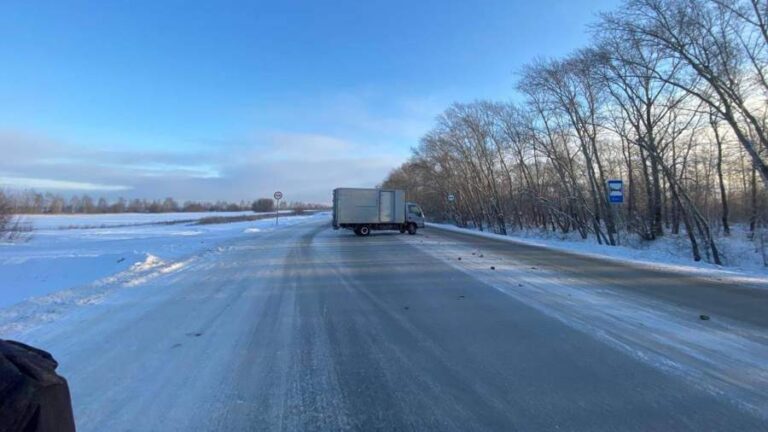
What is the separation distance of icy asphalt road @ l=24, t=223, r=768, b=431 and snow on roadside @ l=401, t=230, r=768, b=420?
18 cm

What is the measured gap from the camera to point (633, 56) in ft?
67.6

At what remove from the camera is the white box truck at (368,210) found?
31469mm

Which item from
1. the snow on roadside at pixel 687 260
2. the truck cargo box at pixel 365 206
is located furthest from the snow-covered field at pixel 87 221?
the snow on roadside at pixel 687 260

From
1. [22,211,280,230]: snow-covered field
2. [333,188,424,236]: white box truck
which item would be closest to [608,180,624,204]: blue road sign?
[333,188,424,236]: white box truck

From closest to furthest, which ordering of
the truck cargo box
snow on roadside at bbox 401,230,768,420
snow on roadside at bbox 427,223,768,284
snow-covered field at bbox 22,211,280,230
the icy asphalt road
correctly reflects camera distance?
the icy asphalt road → snow on roadside at bbox 401,230,768,420 → snow on roadside at bbox 427,223,768,284 → the truck cargo box → snow-covered field at bbox 22,211,280,230

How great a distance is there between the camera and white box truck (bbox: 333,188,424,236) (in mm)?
31469

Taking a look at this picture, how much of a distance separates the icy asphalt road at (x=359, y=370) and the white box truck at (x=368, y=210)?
22.2 meters

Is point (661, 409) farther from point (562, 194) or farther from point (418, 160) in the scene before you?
point (418, 160)

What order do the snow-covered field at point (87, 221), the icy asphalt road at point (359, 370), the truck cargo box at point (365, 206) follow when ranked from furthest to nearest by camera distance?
the snow-covered field at point (87, 221)
the truck cargo box at point (365, 206)
the icy asphalt road at point (359, 370)

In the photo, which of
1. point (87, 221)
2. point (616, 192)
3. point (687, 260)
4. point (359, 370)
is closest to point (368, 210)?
point (616, 192)

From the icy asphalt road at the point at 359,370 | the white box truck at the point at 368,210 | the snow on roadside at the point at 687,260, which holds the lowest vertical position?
the snow on roadside at the point at 687,260

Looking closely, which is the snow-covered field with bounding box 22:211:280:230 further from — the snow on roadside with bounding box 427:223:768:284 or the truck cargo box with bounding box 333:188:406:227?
the snow on roadside with bounding box 427:223:768:284

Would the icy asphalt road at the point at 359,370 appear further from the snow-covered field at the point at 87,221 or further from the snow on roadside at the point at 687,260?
the snow-covered field at the point at 87,221

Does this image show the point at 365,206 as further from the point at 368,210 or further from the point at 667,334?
the point at 667,334
